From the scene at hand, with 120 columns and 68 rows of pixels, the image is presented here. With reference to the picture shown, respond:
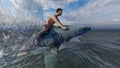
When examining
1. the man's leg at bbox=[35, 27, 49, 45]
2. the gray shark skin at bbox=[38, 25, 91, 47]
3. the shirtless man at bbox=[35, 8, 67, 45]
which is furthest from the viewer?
the man's leg at bbox=[35, 27, 49, 45]

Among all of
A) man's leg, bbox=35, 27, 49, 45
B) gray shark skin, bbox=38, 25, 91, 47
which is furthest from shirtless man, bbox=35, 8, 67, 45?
gray shark skin, bbox=38, 25, 91, 47

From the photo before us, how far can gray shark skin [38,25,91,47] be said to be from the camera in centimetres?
1171

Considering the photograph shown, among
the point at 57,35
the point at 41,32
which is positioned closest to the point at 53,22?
the point at 57,35

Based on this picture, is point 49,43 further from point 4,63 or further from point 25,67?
point 4,63

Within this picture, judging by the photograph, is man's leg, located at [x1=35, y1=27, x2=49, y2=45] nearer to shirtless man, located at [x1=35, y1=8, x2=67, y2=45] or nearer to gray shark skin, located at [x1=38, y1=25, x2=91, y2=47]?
shirtless man, located at [x1=35, y1=8, x2=67, y2=45]

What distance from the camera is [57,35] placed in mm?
11688

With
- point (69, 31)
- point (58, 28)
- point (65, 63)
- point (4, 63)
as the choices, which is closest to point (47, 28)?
point (58, 28)

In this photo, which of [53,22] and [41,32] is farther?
[41,32]

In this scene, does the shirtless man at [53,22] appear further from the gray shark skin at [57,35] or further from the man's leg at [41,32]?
the gray shark skin at [57,35]

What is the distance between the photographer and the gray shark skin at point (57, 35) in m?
11.7

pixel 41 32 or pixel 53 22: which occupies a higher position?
pixel 53 22

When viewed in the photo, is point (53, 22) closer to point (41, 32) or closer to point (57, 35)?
point (57, 35)

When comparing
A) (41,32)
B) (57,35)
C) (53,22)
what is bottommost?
(57,35)

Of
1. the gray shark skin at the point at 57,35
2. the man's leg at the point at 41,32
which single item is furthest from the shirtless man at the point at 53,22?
the gray shark skin at the point at 57,35
